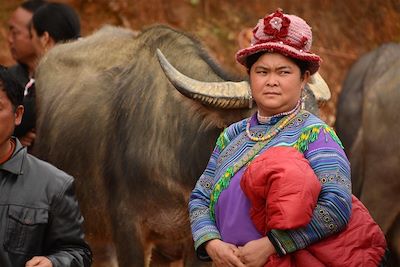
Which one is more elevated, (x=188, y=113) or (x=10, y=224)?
(x=188, y=113)

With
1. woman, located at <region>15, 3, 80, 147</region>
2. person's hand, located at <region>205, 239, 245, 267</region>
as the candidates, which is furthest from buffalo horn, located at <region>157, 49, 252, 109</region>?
woman, located at <region>15, 3, 80, 147</region>

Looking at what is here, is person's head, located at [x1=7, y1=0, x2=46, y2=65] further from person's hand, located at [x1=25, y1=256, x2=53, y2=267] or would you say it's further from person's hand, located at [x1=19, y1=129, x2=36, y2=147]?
person's hand, located at [x1=25, y1=256, x2=53, y2=267]

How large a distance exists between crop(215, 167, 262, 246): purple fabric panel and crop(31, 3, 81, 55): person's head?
412 centimetres

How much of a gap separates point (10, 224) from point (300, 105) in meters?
1.29

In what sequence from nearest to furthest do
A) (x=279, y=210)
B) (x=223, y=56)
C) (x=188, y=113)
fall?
(x=279, y=210)
(x=188, y=113)
(x=223, y=56)

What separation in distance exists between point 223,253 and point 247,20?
9869mm

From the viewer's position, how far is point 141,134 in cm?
704

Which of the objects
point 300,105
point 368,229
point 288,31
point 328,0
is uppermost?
point 328,0

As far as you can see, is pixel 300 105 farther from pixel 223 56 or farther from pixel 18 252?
pixel 223 56

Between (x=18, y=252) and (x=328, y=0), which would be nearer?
(x=18, y=252)

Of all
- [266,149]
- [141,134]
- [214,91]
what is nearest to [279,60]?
[266,149]

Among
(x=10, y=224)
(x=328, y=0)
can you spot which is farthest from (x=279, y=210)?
(x=328, y=0)

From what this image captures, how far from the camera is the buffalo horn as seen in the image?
20.3 ft

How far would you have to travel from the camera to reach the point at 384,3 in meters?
14.7
